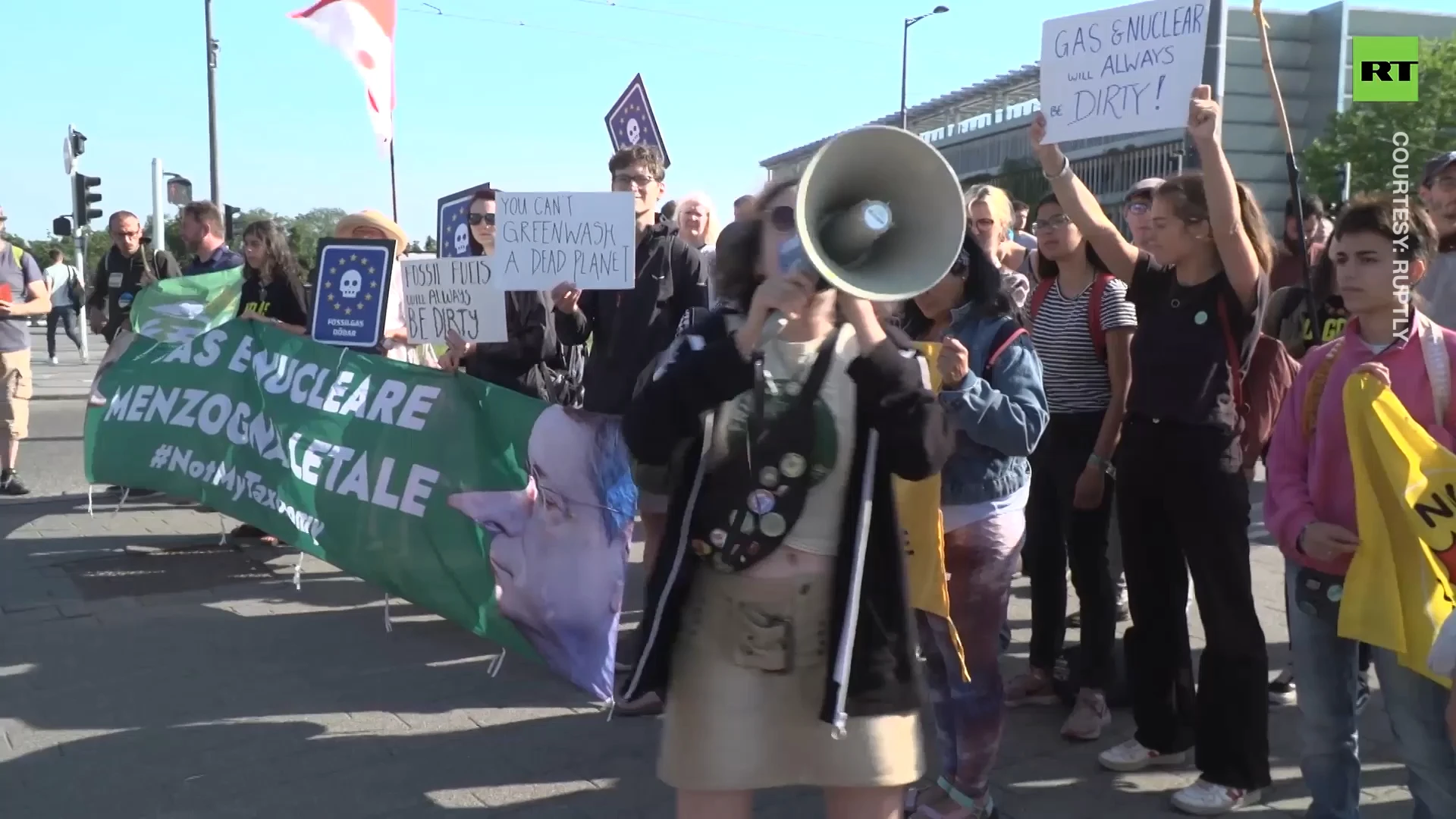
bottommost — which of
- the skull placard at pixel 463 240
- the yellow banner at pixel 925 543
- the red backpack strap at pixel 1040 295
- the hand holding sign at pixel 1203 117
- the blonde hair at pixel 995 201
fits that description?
the yellow banner at pixel 925 543

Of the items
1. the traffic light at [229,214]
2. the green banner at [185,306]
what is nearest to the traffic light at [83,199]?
the traffic light at [229,214]

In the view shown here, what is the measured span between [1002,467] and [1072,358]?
3.44 ft

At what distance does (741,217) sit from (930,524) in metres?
1.14

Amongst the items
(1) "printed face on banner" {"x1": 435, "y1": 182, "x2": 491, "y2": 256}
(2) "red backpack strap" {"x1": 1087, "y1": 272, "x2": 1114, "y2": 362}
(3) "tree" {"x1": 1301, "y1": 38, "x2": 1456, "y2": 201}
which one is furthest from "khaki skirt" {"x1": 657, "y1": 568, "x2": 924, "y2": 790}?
(3) "tree" {"x1": 1301, "y1": 38, "x2": 1456, "y2": 201}

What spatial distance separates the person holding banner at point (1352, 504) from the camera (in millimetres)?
2809

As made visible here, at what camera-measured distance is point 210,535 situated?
7242mm

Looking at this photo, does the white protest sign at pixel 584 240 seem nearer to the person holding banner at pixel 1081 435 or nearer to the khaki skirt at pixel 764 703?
the person holding banner at pixel 1081 435

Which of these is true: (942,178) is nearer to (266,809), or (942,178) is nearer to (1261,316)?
(1261,316)

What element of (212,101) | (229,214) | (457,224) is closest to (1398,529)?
(457,224)

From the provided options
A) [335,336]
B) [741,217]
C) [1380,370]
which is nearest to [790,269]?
[741,217]

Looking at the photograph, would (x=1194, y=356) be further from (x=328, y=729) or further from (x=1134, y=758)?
(x=328, y=729)

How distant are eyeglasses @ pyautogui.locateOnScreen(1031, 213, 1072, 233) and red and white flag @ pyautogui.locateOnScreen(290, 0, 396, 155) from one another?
12.6ft

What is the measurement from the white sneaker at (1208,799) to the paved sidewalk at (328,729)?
0.27ft

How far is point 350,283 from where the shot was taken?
580 centimetres
